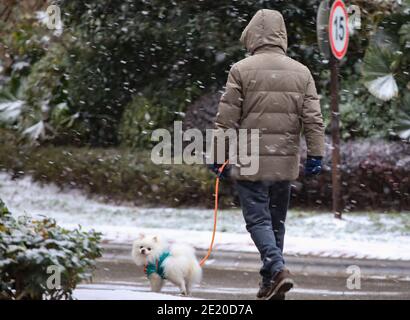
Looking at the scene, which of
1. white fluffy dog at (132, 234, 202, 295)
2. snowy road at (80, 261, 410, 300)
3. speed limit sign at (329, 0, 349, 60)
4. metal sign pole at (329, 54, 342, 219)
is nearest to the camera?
white fluffy dog at (132, 234, 202, 295)

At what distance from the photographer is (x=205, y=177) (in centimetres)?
1270

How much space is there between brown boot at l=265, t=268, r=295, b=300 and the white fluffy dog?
38.8 inches

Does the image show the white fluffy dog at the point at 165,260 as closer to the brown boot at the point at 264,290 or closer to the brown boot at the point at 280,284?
the brown boot at the point at 264,290

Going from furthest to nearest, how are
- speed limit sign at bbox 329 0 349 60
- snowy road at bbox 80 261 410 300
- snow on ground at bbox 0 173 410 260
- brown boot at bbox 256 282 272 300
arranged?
1. speed limit sign at bbox 329 0 349 60
2. snow on ground at bbox 0 173 410 260
3. snowy road at bbox 80 261 410 300
4. brown boot at bbox 256 282 272 300

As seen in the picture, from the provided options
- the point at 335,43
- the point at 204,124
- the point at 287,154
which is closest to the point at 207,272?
the point at 287,154

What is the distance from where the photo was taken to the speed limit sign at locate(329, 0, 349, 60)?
1091 cm

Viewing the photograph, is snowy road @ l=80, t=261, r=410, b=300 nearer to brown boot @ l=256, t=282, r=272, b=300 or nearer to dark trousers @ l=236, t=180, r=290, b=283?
brown boot @ l=256, t=282, r=272, b=300

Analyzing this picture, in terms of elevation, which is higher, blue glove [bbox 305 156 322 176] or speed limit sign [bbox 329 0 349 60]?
speed limit sign [bbox 329 0 349 60]

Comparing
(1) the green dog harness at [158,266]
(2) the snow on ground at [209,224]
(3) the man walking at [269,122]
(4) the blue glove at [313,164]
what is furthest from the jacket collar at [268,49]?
(2) the snow on ground at [209,224]

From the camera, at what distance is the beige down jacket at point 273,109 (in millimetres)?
6262

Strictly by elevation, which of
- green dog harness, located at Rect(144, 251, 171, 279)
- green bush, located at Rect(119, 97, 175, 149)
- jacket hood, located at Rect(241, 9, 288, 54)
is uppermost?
green bush, located at Rect(119, 97, 175, 149)

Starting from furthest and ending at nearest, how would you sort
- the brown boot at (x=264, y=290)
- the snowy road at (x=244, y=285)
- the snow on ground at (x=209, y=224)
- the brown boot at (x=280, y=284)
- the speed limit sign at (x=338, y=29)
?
the speed limit sign at (x=338, y=29), the snow on ground at (x=209, y=224), the snowy road at (x=244, y=285), the brown boot at (x=264, y=290), the brown boot at (x=280, y=284)

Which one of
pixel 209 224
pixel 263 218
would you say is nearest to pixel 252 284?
pixel 263 218

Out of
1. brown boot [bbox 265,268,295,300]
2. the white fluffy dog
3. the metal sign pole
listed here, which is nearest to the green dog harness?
the white fluffy dog
